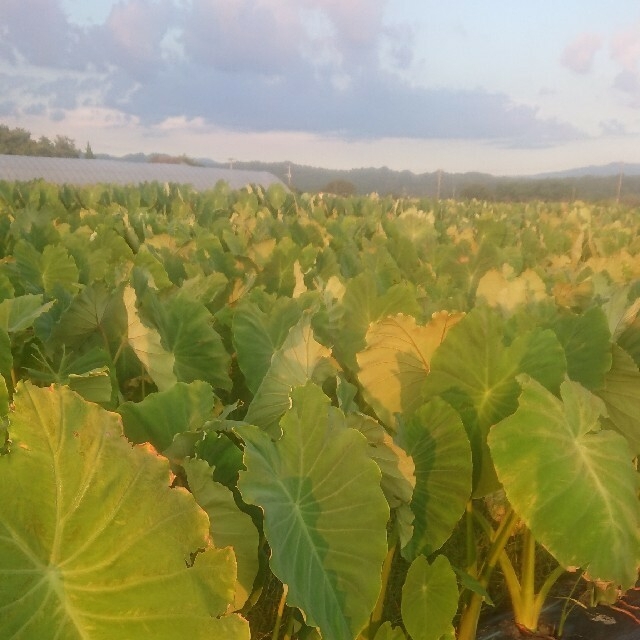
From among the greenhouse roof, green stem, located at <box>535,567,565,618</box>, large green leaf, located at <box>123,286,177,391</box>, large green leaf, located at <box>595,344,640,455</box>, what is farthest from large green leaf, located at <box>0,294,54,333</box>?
the greenhouse roof

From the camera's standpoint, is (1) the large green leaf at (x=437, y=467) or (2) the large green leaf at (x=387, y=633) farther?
(2) the large green leaf at (x=387, y=633)

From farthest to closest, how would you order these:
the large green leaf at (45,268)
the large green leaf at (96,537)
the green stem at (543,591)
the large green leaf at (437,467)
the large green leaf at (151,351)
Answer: the large green leaf at (45,268), the green stem at (543,591), the large green leaf at (151,351), the large green leaf at (437,467), the large green leaf at (96,537)

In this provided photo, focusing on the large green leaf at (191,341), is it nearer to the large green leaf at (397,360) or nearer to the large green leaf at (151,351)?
the large green leaf at (151,351)

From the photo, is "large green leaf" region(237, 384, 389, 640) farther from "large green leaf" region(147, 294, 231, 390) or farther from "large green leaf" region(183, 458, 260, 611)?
"large green leaf" region(147, 294, 231, 390)

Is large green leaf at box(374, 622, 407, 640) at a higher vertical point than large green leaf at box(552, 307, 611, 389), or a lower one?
lower

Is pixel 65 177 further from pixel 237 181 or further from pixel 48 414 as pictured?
pixel 48 414

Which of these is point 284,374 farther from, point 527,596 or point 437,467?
point 527,596

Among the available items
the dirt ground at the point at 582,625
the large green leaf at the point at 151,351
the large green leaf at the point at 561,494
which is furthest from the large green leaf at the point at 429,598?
the dirt ground at the point at 582,625

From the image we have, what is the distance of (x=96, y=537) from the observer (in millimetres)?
816

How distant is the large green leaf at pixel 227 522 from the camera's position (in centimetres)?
102

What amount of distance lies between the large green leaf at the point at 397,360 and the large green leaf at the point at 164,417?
399mm

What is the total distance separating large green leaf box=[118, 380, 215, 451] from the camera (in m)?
1.18

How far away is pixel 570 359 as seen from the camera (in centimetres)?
163

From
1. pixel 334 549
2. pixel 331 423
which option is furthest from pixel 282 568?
pixel 331 423
